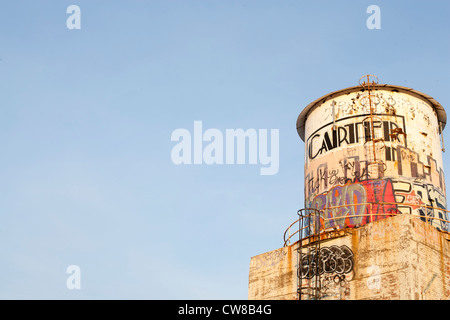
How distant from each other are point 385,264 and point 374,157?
5.26m

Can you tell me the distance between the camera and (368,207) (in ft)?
76.4

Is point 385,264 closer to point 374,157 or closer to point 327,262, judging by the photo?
point 327,262

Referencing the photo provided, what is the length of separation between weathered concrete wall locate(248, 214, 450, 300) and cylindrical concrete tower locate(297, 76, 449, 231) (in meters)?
1.43

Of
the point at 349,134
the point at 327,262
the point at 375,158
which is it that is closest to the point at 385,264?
the point at 327,262

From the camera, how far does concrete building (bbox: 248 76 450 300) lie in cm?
2062

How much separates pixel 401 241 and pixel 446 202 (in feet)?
17.7

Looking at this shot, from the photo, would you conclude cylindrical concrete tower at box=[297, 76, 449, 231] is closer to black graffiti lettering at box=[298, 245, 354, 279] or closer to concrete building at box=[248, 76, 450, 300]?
concrete building at box=[248, 76, 450, 300]

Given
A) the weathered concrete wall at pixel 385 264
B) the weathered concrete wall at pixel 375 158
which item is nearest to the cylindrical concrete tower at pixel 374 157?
the weathered concrete wall at pixel 375 158

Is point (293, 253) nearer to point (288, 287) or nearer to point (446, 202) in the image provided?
point (288, 287)

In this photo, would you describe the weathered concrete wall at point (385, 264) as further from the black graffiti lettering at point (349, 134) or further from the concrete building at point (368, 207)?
the black graffiti lettering at point (349, 134)

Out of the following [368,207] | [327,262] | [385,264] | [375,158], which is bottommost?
[385,264]
